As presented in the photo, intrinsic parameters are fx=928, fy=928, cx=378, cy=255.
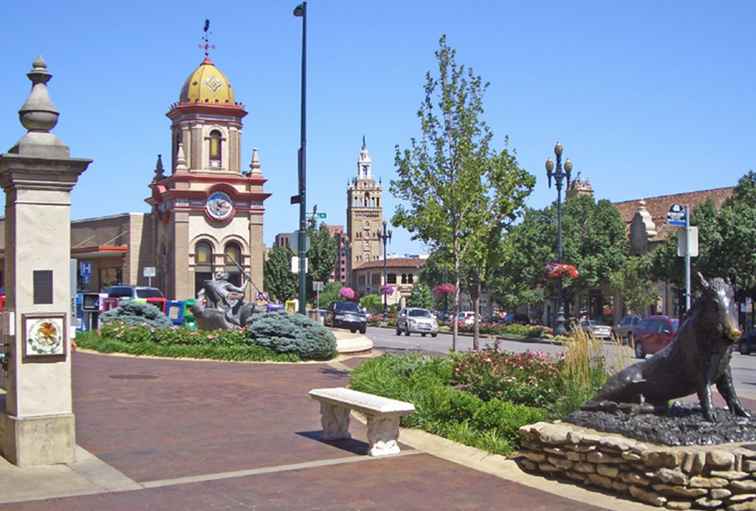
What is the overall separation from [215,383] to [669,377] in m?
9.82

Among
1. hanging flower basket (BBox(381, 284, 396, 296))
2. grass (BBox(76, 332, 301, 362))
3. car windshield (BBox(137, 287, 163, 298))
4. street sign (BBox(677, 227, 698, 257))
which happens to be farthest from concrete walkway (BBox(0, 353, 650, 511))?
hanging flower basket (BBox(381, 284, 396, 296))

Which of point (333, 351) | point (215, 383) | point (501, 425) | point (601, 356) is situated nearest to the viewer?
point (501, 425)

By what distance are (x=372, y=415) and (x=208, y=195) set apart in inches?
1892

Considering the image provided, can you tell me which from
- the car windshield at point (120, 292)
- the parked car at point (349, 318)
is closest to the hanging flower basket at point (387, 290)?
the parked car at point (349, 318)

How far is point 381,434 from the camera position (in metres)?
10.6

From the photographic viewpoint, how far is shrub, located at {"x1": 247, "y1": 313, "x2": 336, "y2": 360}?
74.4 ft

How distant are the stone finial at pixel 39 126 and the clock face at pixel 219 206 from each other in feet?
156

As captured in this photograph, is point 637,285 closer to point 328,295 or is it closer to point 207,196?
point 207,196

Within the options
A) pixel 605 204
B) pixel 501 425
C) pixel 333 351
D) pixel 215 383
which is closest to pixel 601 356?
pixel 501 425

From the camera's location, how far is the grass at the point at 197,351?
886 inches

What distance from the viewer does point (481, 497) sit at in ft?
29.0

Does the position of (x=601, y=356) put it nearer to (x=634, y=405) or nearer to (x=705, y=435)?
(x=634, y=405)

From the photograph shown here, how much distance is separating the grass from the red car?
12.9 m

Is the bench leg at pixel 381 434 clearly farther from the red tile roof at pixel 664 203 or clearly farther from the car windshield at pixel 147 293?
the red tile roof at pixel 664 203
